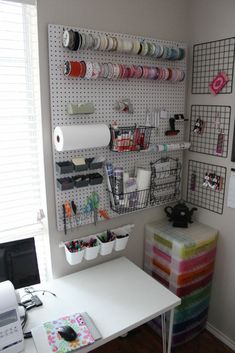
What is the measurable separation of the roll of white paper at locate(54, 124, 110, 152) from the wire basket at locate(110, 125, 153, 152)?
83 millimetres

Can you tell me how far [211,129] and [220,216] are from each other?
0.61 meters

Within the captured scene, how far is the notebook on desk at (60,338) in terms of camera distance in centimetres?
129

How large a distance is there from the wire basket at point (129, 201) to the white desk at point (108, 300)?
1.28 feet

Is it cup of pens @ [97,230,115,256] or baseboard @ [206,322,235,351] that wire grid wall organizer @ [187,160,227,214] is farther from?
baseboard @ [206,322,235,351]

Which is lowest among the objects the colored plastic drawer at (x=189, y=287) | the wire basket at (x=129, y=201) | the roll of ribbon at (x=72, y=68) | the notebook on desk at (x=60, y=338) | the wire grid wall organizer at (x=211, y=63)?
the colored plastic drawer at (x=189, y=287)

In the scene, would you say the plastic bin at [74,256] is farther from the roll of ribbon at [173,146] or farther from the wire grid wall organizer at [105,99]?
the roll of ribbon at [173,146]

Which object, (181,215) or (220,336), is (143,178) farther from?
(220,336)

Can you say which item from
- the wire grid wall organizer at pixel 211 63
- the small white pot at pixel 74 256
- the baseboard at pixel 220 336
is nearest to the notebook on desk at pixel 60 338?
the small white pot at pixel 74 256

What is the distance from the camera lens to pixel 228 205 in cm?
196

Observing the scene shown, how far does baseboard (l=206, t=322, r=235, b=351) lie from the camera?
2.08 m

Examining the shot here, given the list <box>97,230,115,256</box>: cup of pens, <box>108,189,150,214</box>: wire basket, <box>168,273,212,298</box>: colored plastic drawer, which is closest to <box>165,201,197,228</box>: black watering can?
<box>108,189,150,214</box>: wire basket

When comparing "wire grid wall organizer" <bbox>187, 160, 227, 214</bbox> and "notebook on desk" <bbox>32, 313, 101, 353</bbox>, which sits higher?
"wire grid wall organizer" <bbox>187, 160, 227, 214</bbox>

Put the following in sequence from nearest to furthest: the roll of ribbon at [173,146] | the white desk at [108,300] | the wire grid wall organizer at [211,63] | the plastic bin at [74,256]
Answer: the white desk at [108,300], the plastic bin at [74,256], the wire grid wall organizer at [211,63], the roll of ribbon at [173,146]

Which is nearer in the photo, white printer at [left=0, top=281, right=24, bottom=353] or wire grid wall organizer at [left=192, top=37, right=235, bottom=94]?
white printer at [left=0, top=281, right=24, bottom=353]
